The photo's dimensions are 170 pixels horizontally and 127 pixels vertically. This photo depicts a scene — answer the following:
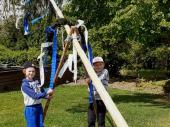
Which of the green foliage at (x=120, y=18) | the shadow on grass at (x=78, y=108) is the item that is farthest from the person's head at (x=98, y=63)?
the shadow on grass at (x=78, y=108)

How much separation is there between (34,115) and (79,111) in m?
7.99

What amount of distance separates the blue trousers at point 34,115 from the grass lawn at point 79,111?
14.7 ft

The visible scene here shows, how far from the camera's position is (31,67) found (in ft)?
22.4

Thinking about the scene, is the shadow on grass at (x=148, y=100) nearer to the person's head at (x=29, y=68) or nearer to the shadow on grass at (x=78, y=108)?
the shadow on grass at (x=78, y=108)

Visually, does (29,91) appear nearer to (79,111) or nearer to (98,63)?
(98,63)

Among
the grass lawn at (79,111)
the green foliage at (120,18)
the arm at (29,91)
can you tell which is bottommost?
the grass lawn at (79,111)

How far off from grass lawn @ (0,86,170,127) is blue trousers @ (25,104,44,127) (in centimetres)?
447

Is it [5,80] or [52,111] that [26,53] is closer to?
[5,80]

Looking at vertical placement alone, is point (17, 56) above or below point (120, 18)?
below

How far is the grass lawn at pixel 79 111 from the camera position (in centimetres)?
1231

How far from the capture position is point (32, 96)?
22.5 ft

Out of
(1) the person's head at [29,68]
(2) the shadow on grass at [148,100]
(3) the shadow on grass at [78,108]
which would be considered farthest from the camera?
(2) the shadow on grass at [148,100]

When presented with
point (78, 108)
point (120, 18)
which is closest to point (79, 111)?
point (78, 108)

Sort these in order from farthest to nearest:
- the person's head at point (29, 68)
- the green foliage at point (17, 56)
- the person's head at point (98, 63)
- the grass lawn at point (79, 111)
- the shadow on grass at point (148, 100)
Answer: the green foliage at point (17, 56), the shadow on grass at point (148, 100), the grass lawn at point (79, 111), the person's head at point (98, 63), the person's head at point (29, 68)
